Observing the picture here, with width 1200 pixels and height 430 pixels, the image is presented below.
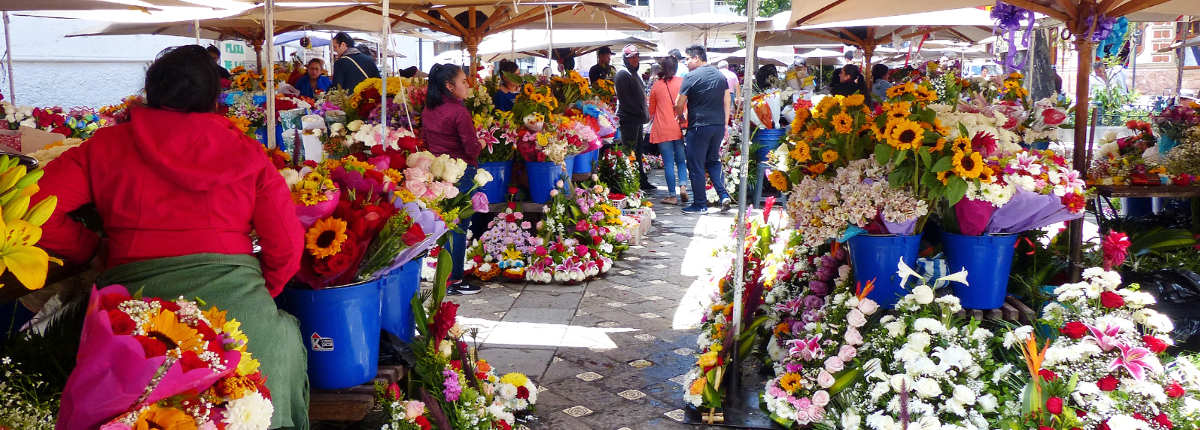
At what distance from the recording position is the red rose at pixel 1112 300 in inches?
137

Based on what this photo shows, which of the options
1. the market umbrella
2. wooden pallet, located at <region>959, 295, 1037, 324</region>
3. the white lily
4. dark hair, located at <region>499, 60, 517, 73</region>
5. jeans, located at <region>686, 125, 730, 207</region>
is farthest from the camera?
the market umbrella

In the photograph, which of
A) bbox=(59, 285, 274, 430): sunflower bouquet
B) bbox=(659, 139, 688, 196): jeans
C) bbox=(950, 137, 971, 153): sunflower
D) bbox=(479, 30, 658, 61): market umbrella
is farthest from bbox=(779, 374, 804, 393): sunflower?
bbox=(479, 30, 658, 61): market umbrella

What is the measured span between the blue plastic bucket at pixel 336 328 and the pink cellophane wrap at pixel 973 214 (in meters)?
2.34

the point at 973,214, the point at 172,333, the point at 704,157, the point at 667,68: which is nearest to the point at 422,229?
the point at 172,333

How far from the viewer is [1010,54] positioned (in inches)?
189

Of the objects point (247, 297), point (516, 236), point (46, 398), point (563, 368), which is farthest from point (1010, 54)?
point (46, 398)

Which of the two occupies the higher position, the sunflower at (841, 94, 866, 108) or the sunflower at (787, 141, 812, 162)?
the sunflower at (841, 94, 866, 108)

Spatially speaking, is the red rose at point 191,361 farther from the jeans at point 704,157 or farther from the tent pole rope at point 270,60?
the jeans at point 704,157

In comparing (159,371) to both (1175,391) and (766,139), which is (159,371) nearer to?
(1175,391)

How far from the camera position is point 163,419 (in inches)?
76.6

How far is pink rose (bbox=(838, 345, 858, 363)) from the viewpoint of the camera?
3.65 m

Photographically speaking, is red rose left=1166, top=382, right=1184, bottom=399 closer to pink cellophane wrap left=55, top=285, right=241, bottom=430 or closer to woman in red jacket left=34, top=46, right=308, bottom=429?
woman in red jacket left=34, top=46, right=308, bottom=429

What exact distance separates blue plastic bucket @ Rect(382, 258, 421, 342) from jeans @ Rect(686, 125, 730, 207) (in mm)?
5797

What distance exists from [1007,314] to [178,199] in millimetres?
3228
